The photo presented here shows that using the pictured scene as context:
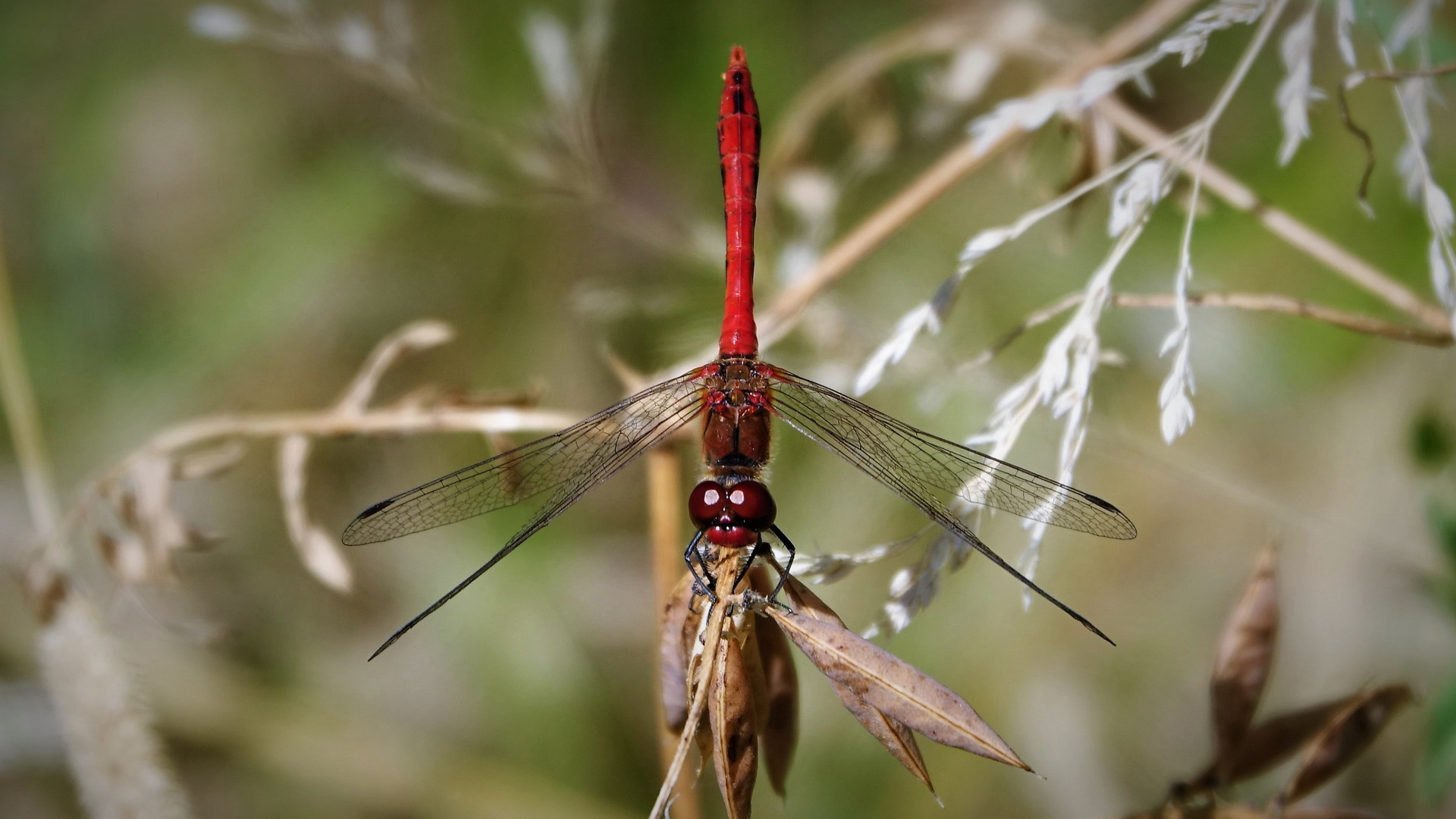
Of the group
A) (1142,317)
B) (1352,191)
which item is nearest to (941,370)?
(1142,317)

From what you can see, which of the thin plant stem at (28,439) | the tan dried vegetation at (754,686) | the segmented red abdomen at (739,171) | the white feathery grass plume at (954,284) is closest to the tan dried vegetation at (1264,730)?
the tan dried vegetation at (754,686)

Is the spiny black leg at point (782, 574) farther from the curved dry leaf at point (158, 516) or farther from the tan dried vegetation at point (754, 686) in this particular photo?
the curved dry leaf at point (158, 516)

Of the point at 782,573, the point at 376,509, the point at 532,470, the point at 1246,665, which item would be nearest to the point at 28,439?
the point at 376,509

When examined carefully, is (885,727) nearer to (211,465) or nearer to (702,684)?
(702,684)

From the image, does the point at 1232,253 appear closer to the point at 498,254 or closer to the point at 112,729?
the point at 498,254

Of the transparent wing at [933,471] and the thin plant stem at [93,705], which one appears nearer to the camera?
the transparent wing at [933,471]

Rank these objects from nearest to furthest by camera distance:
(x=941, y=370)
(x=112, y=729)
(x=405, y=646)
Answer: (x=112, y=729)
(x=941, y=370)
(x=405, y=646)
